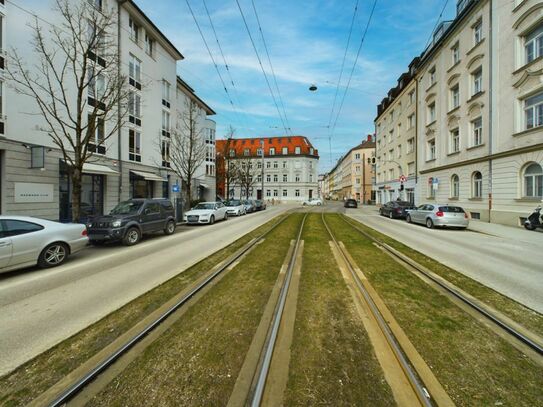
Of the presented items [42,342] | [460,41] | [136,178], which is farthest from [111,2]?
[460,41]

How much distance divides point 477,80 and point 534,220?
1162cm

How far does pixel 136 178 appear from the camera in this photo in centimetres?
2134

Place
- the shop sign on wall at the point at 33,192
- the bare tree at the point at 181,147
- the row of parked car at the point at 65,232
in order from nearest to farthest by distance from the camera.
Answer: the row of parked car at the point at 65,232 < the shop sign on wall at the point at 33,192 < the bare tree at the point at 181,147

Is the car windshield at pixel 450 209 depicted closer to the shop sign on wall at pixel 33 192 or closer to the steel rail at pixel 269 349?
the steel rail at pixel 269 349

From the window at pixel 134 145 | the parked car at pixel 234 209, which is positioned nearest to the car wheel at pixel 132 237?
the window at pixel 134 145

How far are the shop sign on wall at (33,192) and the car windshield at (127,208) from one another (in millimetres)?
5912

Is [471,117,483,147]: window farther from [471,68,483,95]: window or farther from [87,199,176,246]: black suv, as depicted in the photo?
[87,199,176,246]: black suv

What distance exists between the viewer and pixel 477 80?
734 inches

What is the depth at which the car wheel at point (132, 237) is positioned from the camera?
9867 mm

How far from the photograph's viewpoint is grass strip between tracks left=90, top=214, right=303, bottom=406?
2293mm

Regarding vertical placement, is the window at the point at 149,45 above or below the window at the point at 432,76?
above

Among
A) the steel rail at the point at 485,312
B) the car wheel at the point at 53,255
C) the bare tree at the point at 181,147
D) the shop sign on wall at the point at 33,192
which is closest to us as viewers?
the steel rail at the point at 485,312

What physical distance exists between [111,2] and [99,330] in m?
24.1

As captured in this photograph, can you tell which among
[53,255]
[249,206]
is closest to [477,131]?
[249,206]
